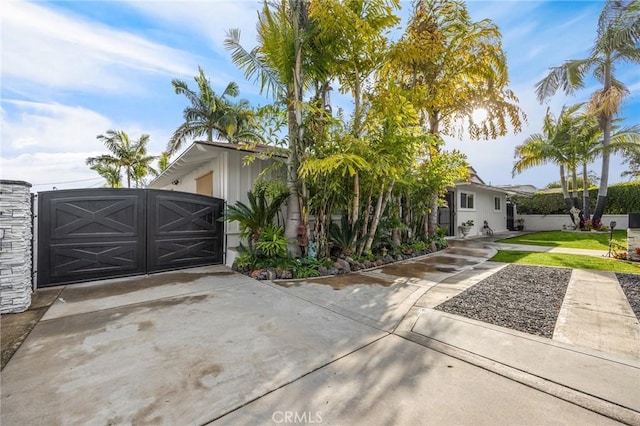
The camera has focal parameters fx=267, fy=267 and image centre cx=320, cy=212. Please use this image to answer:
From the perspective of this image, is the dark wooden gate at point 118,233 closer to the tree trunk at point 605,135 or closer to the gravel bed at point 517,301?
the gravel bed at point 517,301

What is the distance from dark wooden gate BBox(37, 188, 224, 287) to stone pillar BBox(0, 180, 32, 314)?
1410mm

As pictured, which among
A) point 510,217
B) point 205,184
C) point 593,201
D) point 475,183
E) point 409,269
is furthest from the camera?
point 510,217

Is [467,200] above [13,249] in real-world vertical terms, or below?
above

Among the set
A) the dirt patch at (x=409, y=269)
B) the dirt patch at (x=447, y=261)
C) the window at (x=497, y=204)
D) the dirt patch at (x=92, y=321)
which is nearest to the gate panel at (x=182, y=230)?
the dirt patch at (x=92, y=321)

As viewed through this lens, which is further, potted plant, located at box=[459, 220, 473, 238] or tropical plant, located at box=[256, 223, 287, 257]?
potted plant, located at box=[459, 220, 473, 238]

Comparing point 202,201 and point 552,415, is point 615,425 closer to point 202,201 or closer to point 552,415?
point 552,415

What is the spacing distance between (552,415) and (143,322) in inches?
154

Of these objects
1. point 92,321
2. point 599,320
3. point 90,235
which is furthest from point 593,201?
point 90,235

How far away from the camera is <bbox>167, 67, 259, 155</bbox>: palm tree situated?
16.3 metres

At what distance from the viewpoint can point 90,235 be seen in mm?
5293

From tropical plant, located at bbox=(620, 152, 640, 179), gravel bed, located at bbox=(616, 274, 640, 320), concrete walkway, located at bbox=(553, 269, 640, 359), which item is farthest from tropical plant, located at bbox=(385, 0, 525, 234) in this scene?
tropical plant, located at bbox=(620, 152, 640, 179)

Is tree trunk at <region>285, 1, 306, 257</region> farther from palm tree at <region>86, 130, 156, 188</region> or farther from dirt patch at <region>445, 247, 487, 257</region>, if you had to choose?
palm tree at <region>86, 130, 156, 188</region>

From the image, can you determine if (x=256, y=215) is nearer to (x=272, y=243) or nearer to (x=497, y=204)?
(x=272, y=243)

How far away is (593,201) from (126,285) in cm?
2306
